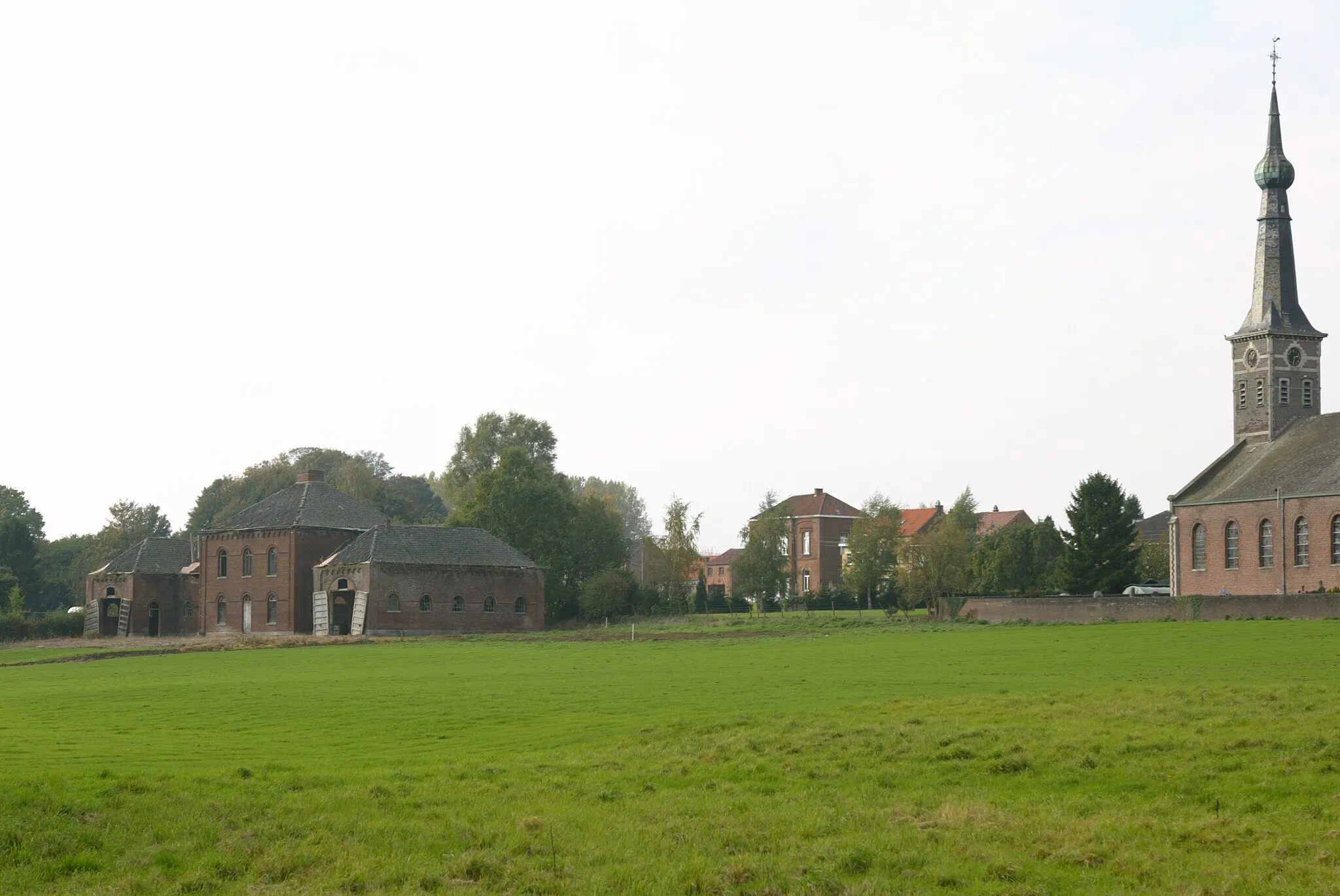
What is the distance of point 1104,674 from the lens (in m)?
31.1

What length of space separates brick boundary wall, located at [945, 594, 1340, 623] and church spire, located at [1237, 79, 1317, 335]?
28.3m

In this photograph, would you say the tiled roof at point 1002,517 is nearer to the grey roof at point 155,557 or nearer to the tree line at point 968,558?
the tree line at point 968,558

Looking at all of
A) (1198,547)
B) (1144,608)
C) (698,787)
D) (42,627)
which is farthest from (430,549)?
(698,787)

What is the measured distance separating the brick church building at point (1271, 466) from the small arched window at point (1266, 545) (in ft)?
0.16

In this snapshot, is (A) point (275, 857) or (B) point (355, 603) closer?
(A) point (275, 857)

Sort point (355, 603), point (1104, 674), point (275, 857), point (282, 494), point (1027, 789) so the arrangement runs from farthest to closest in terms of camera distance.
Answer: point (282, 494), point (355, 603), point (1104, 674), point (1027, 789), point (275, 857)

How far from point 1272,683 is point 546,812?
1706 centimetres

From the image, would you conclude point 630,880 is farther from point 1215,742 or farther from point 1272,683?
point 1272,683

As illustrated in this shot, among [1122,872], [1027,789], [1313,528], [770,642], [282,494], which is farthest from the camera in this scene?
[282,494]

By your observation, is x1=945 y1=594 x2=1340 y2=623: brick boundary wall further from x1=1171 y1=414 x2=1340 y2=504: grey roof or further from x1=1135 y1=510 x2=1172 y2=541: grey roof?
x1=1135 y1=510 x2=1172 y2=541: grey roof

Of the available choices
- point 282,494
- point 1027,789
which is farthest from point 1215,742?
point 282,494

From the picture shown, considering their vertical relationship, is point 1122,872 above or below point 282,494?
below

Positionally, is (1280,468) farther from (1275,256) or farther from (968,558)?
(968,558)

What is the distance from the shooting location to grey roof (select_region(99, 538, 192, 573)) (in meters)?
94.3
